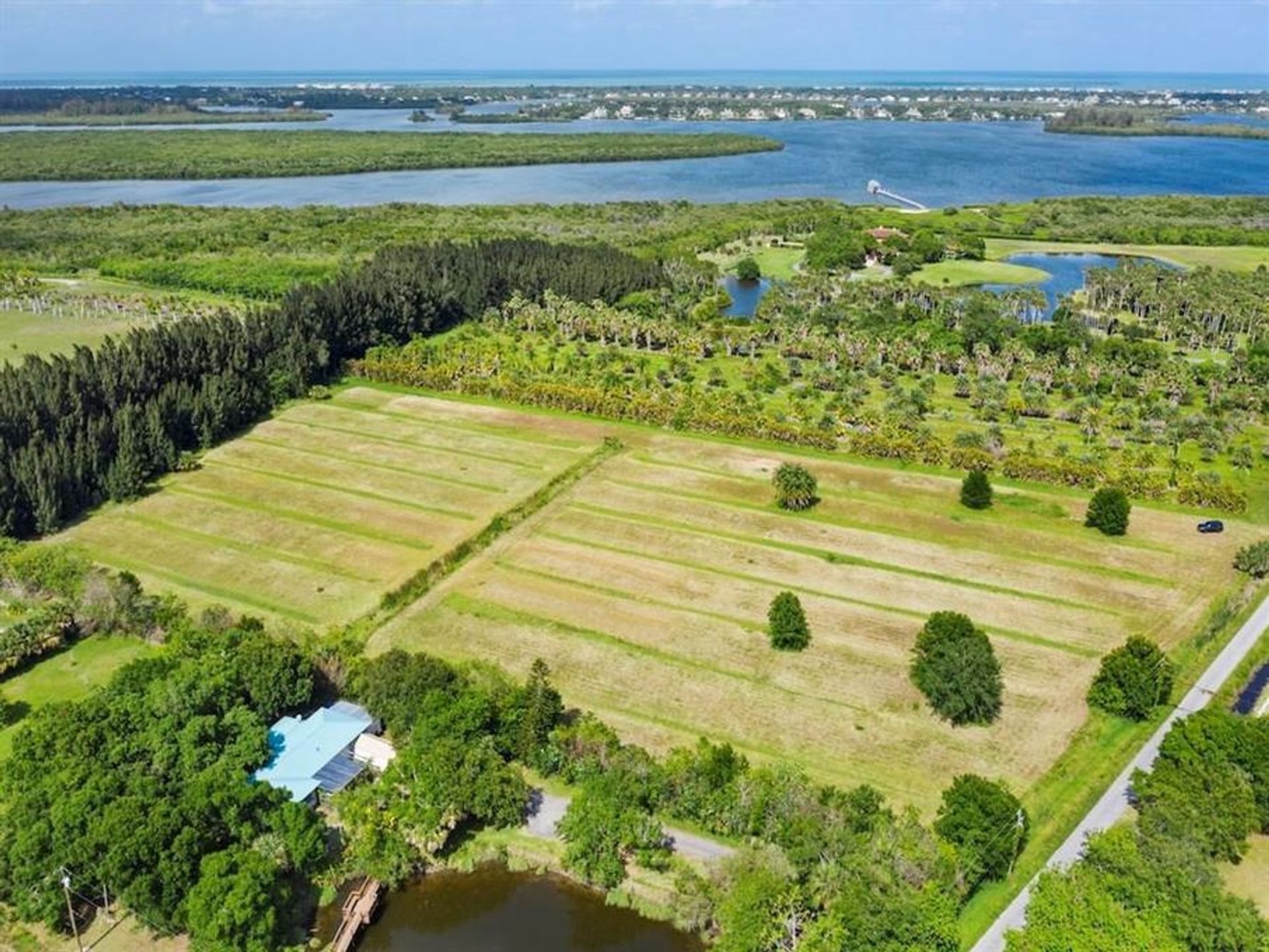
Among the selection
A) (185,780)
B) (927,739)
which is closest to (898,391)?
(927,739)

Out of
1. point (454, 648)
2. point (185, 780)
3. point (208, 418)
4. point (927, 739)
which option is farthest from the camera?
point (208, 418)

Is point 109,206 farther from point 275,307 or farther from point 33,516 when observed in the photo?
point 33,516

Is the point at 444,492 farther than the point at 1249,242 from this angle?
No

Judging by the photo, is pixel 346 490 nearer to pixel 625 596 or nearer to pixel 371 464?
pixel 371 464

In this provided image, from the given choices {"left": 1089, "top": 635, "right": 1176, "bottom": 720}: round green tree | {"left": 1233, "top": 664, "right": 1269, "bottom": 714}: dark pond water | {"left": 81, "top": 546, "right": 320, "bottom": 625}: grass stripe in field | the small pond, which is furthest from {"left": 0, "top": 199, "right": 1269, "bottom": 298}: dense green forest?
{"left": 1089, "top": 635, "right": 1176, "bottom": 720}: round green tree

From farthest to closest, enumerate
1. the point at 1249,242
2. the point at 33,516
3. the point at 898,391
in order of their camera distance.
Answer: the point at 1249,242, the point at 898,391, the point at 33,516

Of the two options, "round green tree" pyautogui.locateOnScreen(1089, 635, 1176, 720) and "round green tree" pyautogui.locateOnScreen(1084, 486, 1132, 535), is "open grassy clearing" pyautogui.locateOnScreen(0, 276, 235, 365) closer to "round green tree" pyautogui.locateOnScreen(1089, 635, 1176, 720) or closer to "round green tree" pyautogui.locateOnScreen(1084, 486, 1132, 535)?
"round green tree" pyautogui.locateOnScreen(1084, 486, 1132, 535)

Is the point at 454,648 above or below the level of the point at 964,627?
below

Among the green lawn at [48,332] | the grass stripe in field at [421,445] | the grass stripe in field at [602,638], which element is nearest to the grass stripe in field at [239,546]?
the grass stripe in field at [602,638]
